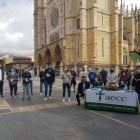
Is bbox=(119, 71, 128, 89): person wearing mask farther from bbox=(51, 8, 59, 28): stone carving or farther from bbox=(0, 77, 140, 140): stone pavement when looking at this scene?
bbox=(51, 8, 59, 28): stone carving

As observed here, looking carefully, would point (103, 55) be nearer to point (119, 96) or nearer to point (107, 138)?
point (119, 96)

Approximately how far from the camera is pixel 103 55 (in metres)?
32.9

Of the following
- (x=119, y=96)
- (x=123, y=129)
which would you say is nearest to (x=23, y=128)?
(x=123, y=129)

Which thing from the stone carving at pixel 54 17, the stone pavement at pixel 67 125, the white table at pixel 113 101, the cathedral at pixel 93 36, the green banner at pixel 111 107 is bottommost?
the stone pavement at pixel 67 125

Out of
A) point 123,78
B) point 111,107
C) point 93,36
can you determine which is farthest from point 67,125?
point 93,36

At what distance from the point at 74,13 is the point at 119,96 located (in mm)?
32042

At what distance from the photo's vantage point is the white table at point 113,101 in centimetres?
579

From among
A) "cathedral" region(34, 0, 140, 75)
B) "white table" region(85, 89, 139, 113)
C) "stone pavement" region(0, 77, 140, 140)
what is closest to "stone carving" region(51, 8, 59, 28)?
"cathedral" region(34, 0, 140, 75)

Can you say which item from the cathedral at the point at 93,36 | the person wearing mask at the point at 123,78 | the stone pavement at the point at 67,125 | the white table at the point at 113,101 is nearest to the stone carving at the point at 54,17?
the cathedral at the point at 93,36

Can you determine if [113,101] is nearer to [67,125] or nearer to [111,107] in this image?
[111,107]

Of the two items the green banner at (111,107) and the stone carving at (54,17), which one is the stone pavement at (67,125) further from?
the stone carving at (54,17)

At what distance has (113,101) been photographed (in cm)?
605

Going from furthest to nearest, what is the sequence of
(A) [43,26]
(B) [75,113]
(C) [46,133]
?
(A) [43,26]
(B) [75,113]
(C) [46,133]

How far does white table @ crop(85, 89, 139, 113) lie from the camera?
5.79 m
